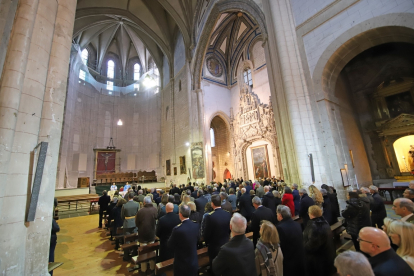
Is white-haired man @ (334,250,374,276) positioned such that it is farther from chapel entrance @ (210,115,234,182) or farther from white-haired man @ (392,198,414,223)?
chapel entrance @ (210,115,234,182)

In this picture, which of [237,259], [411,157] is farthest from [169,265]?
[411,157]

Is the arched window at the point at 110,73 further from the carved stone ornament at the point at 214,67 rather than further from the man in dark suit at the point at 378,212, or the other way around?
the man in dark suit at the point at 378,212

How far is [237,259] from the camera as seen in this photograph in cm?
170

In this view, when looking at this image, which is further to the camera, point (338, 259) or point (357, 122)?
point (357, 122)

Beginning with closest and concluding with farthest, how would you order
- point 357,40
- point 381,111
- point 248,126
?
point 357,40 → point 381,111 → point 248,126

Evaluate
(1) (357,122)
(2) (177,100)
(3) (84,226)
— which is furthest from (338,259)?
(2) (177,100)

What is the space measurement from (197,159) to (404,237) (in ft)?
41.3

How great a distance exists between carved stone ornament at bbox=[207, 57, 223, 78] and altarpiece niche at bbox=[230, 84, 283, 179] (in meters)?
3.26

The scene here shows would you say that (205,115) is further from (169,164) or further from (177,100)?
(169,164)

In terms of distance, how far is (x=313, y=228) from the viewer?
231 centimetres

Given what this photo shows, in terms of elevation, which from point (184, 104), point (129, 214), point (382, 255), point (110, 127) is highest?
point (184, 104)

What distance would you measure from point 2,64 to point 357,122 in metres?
12.3

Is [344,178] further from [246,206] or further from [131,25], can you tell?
[131,25]

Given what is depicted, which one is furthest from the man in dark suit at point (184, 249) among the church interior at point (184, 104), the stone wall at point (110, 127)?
the stone wall at point (110, 127)
